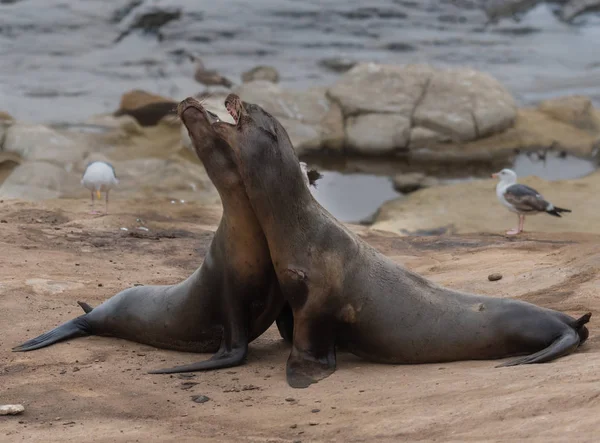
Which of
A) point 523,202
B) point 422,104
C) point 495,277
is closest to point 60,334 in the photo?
point 495,277

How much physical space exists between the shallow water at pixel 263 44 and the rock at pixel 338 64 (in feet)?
0.67

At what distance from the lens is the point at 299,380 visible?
4.44 metres

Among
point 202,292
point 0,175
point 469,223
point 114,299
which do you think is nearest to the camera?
point 202,292

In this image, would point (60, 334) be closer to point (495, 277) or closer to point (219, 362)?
point (219, 362)

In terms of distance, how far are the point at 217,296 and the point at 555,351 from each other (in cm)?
164

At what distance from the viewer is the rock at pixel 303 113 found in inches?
Result: 618

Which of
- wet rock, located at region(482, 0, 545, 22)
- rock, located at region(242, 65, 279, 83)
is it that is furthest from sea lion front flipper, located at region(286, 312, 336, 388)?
wet rock, located at region(482, 0, 545, 22)

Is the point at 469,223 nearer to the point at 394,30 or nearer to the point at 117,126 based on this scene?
the point at 117,126

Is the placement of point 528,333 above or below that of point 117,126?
above

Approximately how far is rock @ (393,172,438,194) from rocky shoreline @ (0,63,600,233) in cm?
1

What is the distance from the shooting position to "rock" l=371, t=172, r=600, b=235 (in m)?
12.2

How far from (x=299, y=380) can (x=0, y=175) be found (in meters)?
10.9

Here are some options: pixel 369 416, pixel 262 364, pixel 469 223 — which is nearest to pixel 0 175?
pixel 469 223

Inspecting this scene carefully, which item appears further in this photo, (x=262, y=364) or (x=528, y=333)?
(x=262, y=364)
